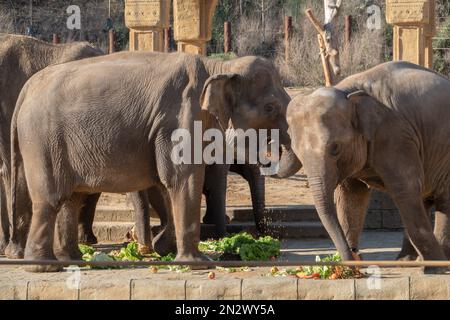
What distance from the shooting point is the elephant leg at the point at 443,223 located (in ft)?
35.4

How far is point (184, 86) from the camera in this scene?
35.9 feet

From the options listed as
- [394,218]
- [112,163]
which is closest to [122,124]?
[112,163]

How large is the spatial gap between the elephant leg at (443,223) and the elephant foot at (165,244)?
2.60 meters

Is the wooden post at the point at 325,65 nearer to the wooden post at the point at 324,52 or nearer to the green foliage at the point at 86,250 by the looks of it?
the wooden post at the point at 324,52

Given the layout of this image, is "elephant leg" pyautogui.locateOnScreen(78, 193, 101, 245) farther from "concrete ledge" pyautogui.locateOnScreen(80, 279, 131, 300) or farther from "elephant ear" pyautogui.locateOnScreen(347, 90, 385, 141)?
"elephant ear" pyautogui.locateOnScreen(347, 90, 385, 141)

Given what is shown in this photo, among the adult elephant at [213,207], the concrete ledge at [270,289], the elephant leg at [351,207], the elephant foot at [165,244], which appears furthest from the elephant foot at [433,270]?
the adult elephant at [213,207]

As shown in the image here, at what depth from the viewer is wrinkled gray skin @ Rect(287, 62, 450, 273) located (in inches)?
408

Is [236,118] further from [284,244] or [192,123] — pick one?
[284,244]

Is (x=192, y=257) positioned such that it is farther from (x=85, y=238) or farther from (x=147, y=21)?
(x=147, y=21)

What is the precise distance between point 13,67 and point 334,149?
4081mm

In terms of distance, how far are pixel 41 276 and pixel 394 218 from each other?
18.0 feet

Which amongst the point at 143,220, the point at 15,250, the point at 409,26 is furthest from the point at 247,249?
the point at 409,26

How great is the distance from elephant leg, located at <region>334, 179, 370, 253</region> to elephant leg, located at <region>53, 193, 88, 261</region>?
8.12ft

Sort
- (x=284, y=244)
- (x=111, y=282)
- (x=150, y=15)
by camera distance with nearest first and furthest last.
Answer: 1. (x=111, y=282)
2. (x=284, y=244)
3. (x=150, y=15)
